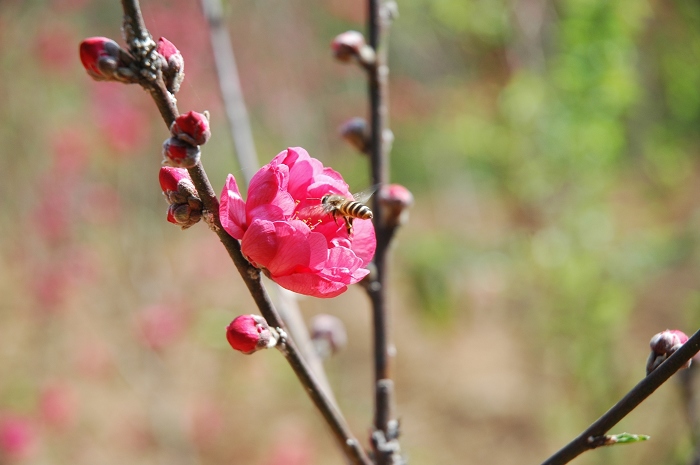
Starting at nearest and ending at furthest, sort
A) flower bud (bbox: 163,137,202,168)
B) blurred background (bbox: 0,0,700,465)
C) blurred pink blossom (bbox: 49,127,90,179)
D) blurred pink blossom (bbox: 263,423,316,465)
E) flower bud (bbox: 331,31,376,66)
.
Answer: flower bud (bbox: 163,137,202,168), flower bud (bbox: 331,31,376,66), blurred background (bbox: 0,0,700,465), blurred pink blossom (bbox: 263,423,316,465), blurred pink blossom (bbox: 49,127,90,179)

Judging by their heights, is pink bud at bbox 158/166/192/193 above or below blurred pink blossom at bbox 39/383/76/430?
below

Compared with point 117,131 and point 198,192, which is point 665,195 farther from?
point 198,192

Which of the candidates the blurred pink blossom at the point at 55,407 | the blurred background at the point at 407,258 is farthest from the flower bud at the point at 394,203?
the blurred pink blossom at the point at 55,407

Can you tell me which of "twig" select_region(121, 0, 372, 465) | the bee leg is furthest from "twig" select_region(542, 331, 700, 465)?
the bee leg

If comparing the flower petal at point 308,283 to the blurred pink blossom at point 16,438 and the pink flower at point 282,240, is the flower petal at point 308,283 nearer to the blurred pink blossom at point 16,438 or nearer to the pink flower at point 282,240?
the pink flower at point 282,240

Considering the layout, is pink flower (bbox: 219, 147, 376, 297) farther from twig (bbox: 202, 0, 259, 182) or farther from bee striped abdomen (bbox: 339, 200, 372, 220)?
twig (bbox: 202, 0, 259, 182)

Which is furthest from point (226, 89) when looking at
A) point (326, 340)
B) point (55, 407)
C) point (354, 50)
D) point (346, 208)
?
point (55, 407)
